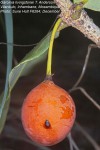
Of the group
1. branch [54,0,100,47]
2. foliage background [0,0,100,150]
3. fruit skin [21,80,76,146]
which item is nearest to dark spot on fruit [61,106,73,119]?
fruit skin [21,80,76,146]

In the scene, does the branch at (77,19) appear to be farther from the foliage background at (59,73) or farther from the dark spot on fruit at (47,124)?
the foliage background at (59,73)

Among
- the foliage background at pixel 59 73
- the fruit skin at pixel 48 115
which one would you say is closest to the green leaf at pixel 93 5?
the fruit skin at pixel 48 115

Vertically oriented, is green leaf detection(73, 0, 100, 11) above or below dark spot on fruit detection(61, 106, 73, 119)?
above

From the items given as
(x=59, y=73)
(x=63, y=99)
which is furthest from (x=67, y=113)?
(x=59, y=73)

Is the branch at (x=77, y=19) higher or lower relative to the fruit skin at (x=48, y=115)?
higher

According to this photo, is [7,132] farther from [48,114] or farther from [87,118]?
[48,114]

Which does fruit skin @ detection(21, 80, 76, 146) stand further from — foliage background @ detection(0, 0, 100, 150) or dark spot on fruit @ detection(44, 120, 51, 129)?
foliage background @ detection(0, 0, 100, 150)
